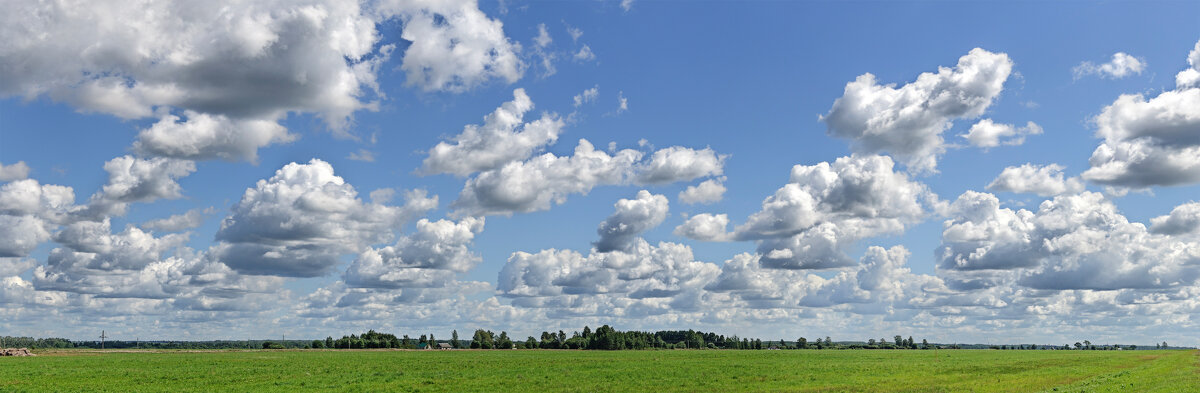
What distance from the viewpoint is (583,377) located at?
6525cm

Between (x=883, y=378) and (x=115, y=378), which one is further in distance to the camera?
(x=115, y=378)

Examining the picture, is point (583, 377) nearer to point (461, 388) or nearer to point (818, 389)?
point (461, 388)

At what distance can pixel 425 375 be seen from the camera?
6900 centimetres

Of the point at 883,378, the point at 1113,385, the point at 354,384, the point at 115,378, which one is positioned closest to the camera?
the point at 1113,385

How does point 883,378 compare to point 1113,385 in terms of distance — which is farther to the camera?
point 883,378

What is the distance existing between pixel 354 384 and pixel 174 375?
23.4 meters

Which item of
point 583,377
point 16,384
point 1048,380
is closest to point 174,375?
point 16,384

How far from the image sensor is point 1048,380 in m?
62.6

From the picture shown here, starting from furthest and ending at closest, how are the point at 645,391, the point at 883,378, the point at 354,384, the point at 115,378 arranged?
1. the point at 115,378
2. the point at 883,378
3. the point at 354,384
4. the point at 645,391

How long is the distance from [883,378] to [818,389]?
49.4 ft

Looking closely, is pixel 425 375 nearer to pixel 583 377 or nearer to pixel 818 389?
pixel 583 377

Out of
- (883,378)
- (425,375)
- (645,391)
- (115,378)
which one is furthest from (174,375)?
(883,378)

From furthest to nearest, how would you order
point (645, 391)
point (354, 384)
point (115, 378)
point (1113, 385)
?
point (115, 378)
point (354, 384)
point (1113, 385)
point (645, 391)

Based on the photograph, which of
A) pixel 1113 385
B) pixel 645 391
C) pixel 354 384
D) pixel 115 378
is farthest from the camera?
pixel 115 378
